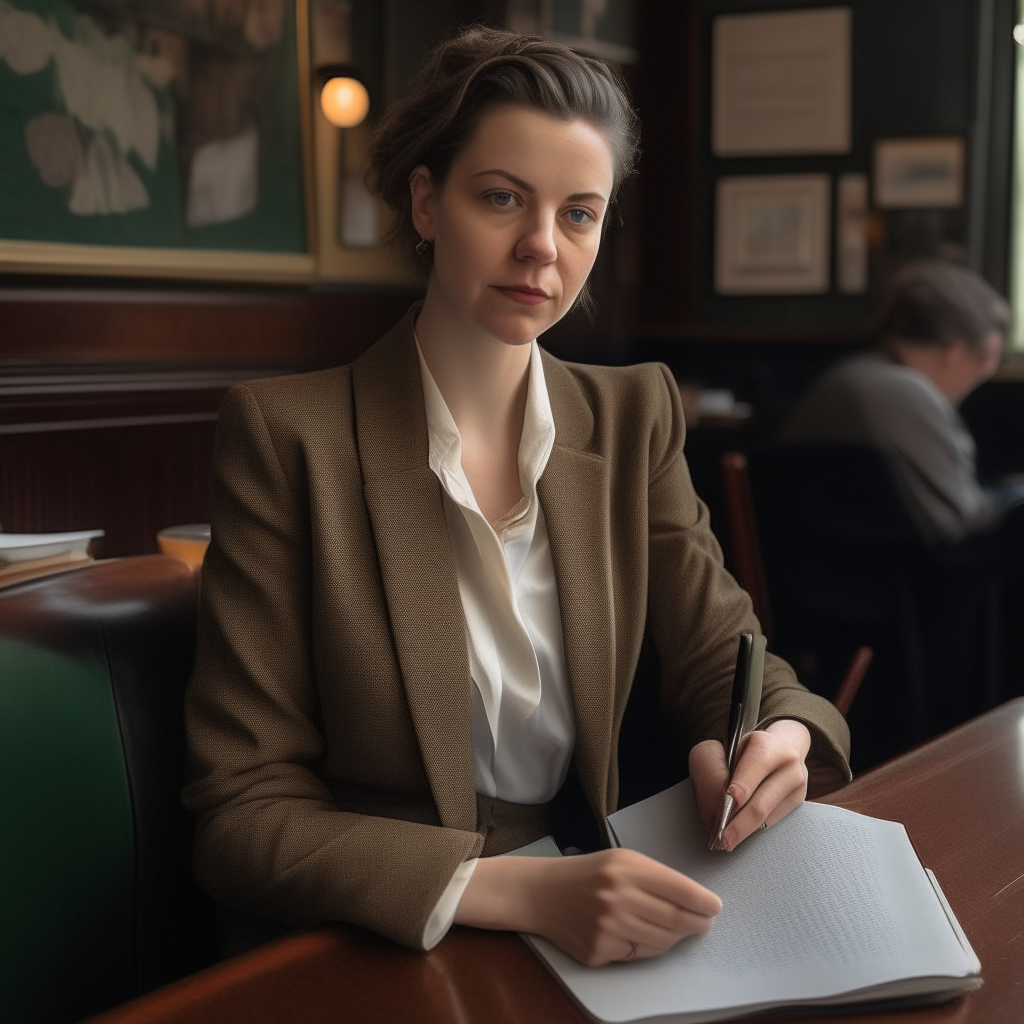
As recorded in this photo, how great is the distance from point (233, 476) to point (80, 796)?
0.32 metres

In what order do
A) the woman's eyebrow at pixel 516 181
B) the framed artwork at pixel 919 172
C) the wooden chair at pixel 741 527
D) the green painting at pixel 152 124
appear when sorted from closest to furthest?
the woman's eyebrow at pixel 516 181 → the wooden chair at pixel 741 527 → the green painting at pixel 152 124 → the framed artwork at pixel 919 172

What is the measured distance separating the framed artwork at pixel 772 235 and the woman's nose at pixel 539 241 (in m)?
4.60

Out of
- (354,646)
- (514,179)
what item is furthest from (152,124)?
(354,646)

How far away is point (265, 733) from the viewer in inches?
44.6

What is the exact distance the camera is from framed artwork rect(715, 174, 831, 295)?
5.48m

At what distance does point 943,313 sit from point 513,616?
270 centimetres

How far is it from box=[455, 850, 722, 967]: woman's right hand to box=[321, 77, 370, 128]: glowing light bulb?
2720 mm

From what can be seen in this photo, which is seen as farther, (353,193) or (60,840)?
(353,193)

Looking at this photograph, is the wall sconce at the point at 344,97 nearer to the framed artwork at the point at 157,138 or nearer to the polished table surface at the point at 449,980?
the framed artwork at the point at 157,138

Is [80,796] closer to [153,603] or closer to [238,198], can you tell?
[153,603]

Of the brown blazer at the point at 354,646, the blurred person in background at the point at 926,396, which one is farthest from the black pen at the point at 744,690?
the blurred person in background at the point at 926,396

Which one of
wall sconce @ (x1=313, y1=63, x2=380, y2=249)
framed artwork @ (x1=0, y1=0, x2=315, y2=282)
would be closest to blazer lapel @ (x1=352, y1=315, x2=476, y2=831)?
framed artwork @ (x1=0, y1=0, x2=315, y2=282)

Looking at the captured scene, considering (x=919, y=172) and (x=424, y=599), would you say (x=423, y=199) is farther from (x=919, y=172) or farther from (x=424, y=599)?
(x=919, y=172)

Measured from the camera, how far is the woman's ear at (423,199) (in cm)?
121
